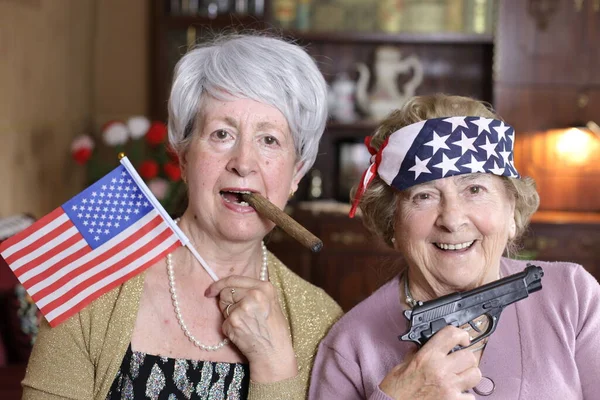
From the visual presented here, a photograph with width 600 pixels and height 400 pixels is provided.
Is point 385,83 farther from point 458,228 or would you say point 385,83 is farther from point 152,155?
point 458,228

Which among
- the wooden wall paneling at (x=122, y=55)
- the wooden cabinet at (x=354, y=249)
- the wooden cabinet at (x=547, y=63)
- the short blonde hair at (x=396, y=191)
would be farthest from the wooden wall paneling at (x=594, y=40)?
the short blonde hair at (x=396, y=191)

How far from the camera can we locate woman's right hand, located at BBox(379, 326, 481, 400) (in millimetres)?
1517

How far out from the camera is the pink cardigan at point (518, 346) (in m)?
1.61

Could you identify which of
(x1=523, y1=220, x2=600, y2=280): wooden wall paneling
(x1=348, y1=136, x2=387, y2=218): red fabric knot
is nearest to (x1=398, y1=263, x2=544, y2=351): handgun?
(x1=348, y1=136, x2=387, y2=218): red fabric knot

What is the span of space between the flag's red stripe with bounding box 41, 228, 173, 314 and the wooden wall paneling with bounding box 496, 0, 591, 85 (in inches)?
127

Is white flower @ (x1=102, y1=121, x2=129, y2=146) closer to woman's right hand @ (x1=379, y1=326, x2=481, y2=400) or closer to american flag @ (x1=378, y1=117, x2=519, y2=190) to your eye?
american flag @ (x1=378, y1=117, x2=519, y2=190)

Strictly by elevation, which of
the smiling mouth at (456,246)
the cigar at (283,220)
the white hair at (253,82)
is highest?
the white hair at (253,82)

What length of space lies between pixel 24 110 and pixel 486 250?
121 inches

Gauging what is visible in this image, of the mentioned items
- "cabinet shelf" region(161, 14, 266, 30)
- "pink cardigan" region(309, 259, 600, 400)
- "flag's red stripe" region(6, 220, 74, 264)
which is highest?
"cabinet shelf" region(161, 14, 266, 30)

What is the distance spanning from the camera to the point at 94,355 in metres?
1.75

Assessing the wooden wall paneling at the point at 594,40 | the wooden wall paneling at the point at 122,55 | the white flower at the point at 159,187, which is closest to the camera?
the white flower at the point at 159,187

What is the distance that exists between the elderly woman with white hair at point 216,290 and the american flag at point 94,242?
50mm

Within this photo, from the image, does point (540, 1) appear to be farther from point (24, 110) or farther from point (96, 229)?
point (96, 229)

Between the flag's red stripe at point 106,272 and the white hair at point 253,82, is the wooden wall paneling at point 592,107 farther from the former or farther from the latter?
the flag's red stripe at point 106,272
